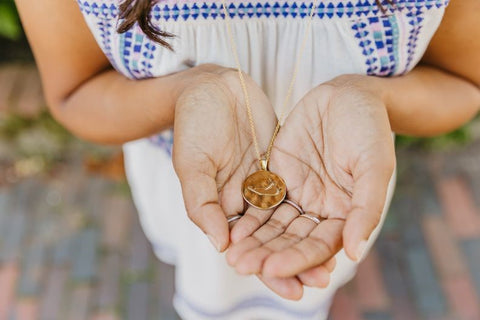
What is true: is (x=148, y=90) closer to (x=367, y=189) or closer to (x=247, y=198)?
(x=247, y=198)

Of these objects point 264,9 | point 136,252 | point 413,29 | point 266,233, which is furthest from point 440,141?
point 266,233

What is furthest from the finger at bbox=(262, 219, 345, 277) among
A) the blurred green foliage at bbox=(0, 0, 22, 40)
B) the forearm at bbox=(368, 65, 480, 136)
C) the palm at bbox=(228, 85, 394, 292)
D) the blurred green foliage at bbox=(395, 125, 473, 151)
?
the blurred green foliage at bbox=(0, 0, 22, 40)

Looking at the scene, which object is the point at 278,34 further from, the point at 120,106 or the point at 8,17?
the point at 8,17

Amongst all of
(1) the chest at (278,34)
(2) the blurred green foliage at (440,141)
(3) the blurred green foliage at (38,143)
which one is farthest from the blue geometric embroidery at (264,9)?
(3) the blurred green foliage at (38,143)

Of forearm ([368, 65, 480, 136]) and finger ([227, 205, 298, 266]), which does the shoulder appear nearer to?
forearm ([368, 65, 480, 136])

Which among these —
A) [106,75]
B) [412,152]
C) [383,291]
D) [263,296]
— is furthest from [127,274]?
[412,152]

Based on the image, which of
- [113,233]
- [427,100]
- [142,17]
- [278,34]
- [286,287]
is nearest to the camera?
[286,287]
